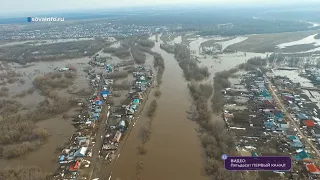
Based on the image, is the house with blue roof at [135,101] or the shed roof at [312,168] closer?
the shed roof at [312,168]

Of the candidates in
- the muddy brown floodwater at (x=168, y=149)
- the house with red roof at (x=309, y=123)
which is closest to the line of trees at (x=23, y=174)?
the muddy brown floodwater at (x=168, y=149)

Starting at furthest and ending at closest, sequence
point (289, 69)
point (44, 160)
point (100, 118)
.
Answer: point (289, 69), point (100, 118), point (44, 160)

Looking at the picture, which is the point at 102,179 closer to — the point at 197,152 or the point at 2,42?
the point at 197,152

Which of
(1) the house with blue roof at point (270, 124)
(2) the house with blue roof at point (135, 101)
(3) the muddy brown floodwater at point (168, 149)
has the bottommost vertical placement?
(3) the muddy brown floodwater at point (168, 149)

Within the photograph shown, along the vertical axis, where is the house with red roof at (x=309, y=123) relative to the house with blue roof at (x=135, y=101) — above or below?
below

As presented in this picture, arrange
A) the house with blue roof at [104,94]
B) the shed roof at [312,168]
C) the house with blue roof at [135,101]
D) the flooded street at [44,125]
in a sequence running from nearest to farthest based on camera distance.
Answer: the shed roof at [312,168]
the flooded street at [44,125]
the house with blue roof at [135,101]
the house with blue roof at [104,94]

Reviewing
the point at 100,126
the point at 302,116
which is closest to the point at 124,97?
the point at 100,126

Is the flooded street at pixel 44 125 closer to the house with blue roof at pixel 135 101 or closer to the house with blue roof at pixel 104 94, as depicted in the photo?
the house with blue roof at pixel 104 94

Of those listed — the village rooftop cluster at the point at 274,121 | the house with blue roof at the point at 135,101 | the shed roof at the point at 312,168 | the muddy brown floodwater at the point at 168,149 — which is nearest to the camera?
the shed roof at the point at 312,168

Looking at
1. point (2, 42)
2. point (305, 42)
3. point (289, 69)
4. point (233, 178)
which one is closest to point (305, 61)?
point (289, 69)
